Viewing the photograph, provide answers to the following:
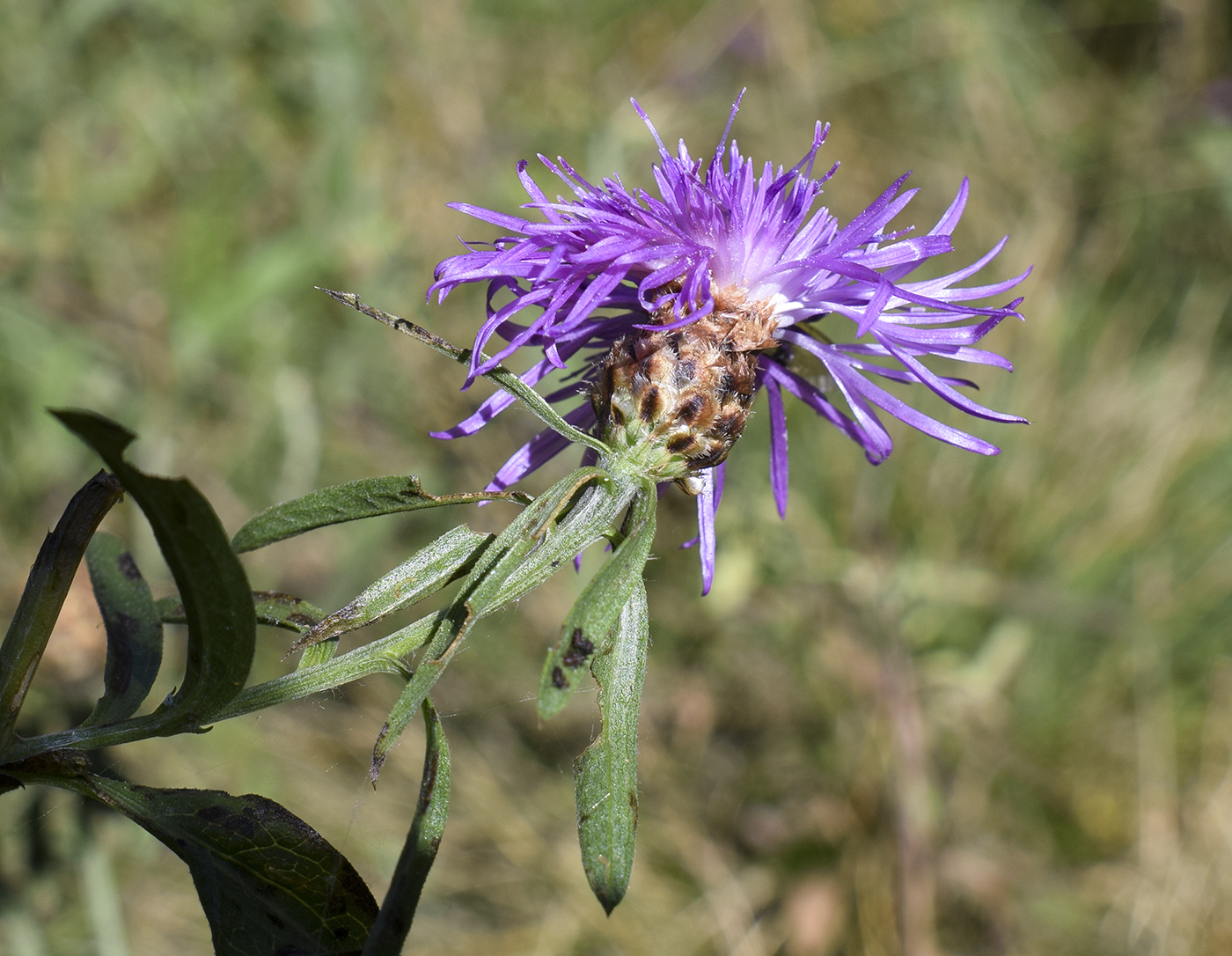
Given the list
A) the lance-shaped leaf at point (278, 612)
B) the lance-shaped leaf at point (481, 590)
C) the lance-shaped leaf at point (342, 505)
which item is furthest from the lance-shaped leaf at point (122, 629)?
the lance-shaped leaf at point (481, 590)

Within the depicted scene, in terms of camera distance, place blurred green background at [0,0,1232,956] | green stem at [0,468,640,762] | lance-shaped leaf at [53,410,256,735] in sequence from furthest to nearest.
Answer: blurred green background at [0,0,1232,956] → green stem at [0,468,640,762] → lance-shaped leaf at [53,410,256,735]

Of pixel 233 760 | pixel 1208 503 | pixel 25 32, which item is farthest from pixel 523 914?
pixel 25 32

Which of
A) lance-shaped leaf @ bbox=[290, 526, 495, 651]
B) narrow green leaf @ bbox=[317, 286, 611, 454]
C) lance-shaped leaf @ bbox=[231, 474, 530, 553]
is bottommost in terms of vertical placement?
lance-shaped leaf @ bbox=[290, 526, 495, 651]

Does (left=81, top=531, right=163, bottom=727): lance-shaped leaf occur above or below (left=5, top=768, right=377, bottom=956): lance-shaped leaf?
above

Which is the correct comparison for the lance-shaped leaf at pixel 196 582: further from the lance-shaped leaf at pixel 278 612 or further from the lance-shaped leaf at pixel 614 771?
the lance-shaped leaf at pixel 614 771

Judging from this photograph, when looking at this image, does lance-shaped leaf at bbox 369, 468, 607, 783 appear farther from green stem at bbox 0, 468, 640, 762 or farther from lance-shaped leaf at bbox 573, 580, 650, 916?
lance-shaped leaf at bbox 573, 580, 650, 916

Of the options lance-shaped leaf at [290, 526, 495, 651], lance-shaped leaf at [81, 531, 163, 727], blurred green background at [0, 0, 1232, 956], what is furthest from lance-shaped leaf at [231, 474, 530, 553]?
blurred green background at [0, 0, 1232, 956]
